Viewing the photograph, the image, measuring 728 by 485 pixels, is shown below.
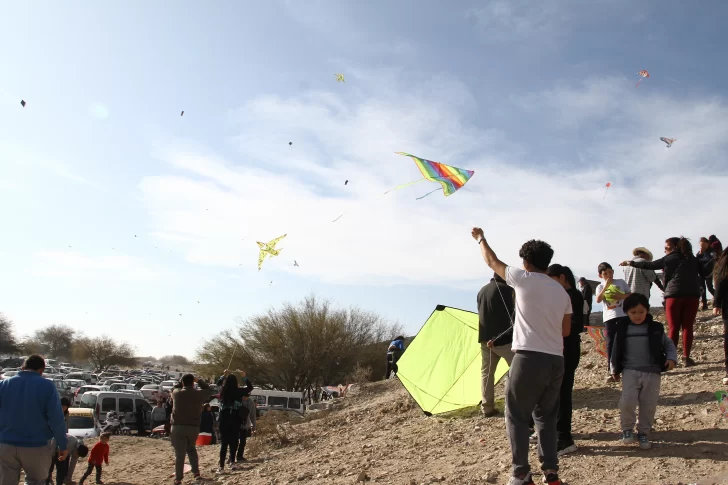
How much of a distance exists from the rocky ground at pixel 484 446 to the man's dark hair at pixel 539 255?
153cm

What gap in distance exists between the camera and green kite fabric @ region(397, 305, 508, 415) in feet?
24.6

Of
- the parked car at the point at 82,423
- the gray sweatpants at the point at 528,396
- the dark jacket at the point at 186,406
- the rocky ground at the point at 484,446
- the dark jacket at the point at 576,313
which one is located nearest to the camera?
the gray sweatpants at the point at 528,396

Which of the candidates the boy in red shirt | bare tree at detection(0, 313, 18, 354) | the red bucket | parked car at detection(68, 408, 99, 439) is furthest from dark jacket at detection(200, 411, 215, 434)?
bare tree at detection(0, 313, 18, 354)

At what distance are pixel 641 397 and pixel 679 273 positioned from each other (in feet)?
9.38

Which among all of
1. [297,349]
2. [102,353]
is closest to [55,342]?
[102,353]

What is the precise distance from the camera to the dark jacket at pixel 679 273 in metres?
7.00

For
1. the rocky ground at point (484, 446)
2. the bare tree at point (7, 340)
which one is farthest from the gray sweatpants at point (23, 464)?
the bare tree at point (7, 340)

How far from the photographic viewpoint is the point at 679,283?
7012 mm

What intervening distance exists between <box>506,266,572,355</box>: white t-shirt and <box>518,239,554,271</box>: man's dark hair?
0.27 feet

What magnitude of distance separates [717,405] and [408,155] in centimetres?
425

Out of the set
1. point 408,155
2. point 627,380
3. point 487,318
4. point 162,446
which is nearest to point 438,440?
point 487,318

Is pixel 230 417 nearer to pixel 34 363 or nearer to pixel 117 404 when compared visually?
pixel 34 363

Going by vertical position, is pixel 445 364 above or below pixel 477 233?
below

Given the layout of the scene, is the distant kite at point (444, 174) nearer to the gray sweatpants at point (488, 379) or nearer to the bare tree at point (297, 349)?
the gray sweatpants at point (488, 379)
